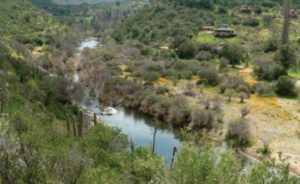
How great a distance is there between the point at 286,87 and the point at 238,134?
28609mm

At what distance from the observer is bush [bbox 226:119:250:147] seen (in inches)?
2645

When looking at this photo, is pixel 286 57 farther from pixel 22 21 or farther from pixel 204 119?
pixel 22 21

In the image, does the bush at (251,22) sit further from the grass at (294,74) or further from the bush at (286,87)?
the bush at (286,87)

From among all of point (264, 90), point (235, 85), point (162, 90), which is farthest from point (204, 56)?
point (162, 90)

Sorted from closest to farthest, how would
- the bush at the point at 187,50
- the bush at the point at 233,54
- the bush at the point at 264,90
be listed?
1. the bush at the point at 264,90
2. the bush at the point at 233,54
3. the bush at the point at 187,50

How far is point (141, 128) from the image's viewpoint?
75562mm

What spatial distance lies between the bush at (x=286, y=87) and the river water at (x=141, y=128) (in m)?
27.9

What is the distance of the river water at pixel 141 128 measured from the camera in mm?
66875

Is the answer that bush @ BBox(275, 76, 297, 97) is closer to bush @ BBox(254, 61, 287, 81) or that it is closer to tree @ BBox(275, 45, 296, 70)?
bush @ BBox(254, 61, 287, 81)

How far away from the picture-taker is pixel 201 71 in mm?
103062

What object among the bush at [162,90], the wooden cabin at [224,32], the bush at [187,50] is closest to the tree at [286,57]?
→ the bush at [187,50]

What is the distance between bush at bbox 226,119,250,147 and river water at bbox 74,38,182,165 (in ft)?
23.5

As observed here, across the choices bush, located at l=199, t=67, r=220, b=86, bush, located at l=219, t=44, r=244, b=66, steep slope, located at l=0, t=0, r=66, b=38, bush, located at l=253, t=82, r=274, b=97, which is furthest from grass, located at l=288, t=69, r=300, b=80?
steep slope, located at l=0, t=0, r=66, b=38

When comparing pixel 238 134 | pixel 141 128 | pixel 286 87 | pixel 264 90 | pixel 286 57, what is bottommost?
pixel 141 128
